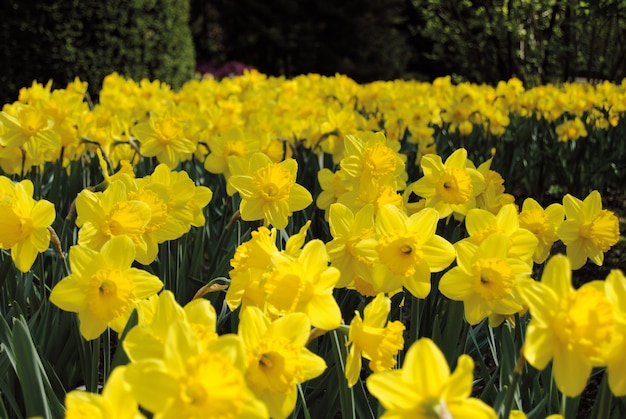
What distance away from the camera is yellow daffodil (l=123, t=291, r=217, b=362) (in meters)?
0.85

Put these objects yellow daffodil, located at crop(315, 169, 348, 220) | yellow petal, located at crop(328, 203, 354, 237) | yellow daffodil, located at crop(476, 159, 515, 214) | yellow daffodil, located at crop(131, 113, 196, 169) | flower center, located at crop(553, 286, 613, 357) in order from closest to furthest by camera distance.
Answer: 1. flower center, located at crop(553, 286, 613, 357)
2. yellow petal, located at crop(328, 203, 354, 237)
3. yellow daffodil, located at crop(476, 159, 515, 214)
4. yellow daffodil, located at crop(315, 169, 348, 220)
5. yellow daffodil, located at crop(131, 113, 196, 169)

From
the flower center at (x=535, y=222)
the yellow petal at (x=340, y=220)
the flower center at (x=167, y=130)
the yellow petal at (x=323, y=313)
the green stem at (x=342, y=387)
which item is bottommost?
the green stem at (x=342, y=387)

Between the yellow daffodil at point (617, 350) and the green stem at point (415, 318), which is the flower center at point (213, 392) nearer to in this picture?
the yellow daffodil at point (617, 350)

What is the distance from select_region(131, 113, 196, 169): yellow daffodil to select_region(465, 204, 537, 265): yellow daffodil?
4.51ft

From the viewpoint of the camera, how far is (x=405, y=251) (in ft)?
3.85

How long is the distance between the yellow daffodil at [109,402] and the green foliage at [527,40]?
5.92 metres

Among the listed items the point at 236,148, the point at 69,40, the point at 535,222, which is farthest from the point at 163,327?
the point at 69,40

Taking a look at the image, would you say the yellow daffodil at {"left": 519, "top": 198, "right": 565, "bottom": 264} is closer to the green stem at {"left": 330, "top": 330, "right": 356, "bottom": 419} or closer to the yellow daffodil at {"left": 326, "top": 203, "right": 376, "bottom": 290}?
the yellow daffodil at {"left": 326, "top": 203, "right": 376, "bottom": 290}

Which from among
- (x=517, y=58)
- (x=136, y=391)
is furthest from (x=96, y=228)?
(x=517, y=58)

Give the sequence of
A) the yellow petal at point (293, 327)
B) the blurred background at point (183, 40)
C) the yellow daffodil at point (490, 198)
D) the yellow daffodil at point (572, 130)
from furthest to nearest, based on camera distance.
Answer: the blurred background at point (183, 40) < the yellow daffodil at point (572, 130) < the yellow daffodil at point (490, 198) < the yellow petal at point (293, 327)

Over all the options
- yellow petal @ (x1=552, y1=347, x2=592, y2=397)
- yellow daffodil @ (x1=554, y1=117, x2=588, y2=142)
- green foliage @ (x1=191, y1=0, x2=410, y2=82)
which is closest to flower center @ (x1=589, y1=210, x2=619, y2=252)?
yellow petal @ (x1=552, y1=347, x2=592, y2=397)

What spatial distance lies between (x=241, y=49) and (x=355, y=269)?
14.5m

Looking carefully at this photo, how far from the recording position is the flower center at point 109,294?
1.08m

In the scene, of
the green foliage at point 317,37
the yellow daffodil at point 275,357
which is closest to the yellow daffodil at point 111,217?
the yellow daffodil at point 275,357
